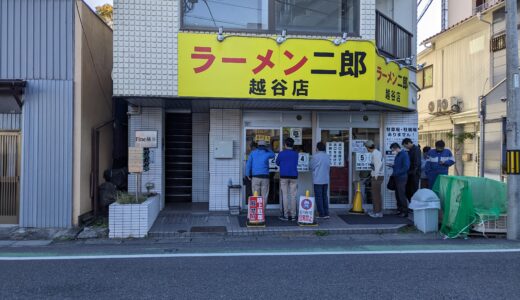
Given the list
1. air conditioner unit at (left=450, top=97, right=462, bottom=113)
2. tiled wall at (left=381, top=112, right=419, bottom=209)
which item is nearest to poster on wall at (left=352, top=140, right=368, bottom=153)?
tiled wall at (left=381, top=112, right=419, bottom=209)

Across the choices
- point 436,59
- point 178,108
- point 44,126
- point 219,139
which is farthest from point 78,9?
point 436,59

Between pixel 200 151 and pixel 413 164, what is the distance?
18.4ft

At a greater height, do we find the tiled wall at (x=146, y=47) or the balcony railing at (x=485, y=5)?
the balcony railing at (x=485, y=5)

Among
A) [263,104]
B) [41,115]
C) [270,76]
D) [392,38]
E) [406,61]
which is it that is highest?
[392,38]

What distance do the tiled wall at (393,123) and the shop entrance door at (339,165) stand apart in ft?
3.19

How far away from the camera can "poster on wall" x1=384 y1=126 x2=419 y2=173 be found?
11008 mm

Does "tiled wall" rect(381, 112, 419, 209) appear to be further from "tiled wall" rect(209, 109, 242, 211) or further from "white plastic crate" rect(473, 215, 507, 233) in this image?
"tiled wall" rect(209, 109, 242, 211)

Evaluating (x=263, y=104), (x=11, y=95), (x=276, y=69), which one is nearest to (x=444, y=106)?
(x=263, y=104)

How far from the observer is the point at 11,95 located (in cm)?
869

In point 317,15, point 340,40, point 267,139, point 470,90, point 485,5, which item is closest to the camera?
point 340,40

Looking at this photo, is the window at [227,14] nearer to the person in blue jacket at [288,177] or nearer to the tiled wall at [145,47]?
the tiled wall at [145,47]

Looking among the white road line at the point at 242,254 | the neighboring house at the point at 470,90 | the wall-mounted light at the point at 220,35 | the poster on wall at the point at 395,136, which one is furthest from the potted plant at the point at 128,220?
the neighboring house at the point at 470,90

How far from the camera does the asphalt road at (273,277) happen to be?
190 inches

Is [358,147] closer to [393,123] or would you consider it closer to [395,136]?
[395,136]
